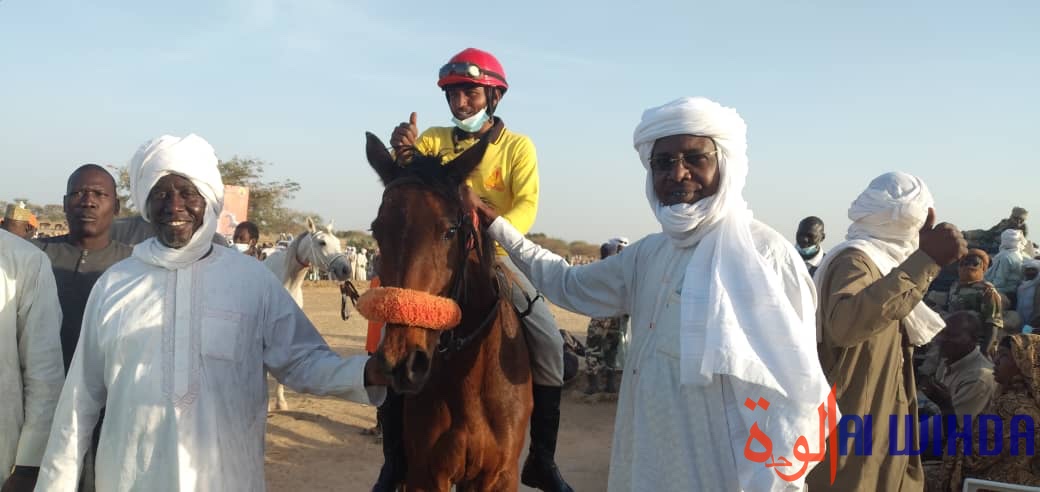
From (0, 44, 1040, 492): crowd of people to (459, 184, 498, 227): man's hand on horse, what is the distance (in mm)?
11

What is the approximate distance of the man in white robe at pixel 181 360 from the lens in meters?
2.63

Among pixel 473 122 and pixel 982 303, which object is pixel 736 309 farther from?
pixel 982 303

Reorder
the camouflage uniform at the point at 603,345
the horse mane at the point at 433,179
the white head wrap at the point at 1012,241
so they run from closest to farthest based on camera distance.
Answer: the horse mane at the point at 433,179
the camouflage uniform at the point at 603,345
the white head wrap at the point at 1012,241

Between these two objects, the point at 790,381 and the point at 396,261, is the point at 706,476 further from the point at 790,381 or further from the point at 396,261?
the point at 396,261

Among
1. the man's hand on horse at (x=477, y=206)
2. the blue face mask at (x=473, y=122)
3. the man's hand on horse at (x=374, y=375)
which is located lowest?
the man's hand on horse at (x=374, y=375)

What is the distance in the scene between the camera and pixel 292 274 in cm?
955

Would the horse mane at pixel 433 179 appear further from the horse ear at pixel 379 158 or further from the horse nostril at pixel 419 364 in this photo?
the horse nostril at pixel 419 364

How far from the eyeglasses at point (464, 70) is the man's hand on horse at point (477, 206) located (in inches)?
40.8

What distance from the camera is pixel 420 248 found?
9.21ft

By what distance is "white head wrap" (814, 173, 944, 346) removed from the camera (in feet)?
11.3

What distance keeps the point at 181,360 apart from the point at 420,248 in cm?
106

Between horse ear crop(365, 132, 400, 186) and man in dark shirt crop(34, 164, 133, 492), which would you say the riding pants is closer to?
horse ear crop(365, 132, 400, 186)

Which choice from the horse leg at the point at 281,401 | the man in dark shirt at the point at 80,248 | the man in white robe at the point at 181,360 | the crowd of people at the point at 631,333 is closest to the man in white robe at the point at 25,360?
the crowd of people at the point at 631,333

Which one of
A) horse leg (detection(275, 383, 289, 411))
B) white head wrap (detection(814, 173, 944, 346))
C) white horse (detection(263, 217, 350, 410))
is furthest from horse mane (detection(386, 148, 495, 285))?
horse leg (detection(275, 383, 289, 411))
